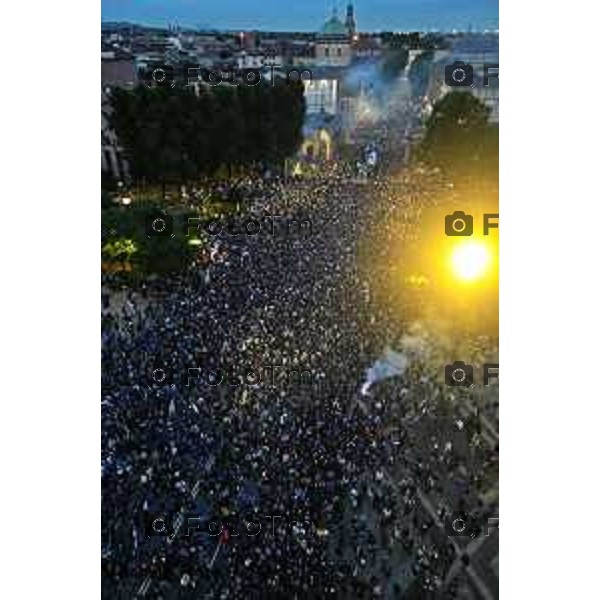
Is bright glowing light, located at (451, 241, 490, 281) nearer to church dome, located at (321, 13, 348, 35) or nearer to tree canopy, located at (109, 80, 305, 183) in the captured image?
tree canopy, located at (109, 80, 305, 183)

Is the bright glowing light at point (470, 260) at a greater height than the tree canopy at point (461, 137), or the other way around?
the tree canopy at point (461, 137)

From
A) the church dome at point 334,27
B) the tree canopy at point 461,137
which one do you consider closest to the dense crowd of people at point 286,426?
the tree canopy at point 461,137

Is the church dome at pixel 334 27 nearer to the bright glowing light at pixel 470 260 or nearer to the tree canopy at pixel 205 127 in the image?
the tree canopy at pixel 205 127

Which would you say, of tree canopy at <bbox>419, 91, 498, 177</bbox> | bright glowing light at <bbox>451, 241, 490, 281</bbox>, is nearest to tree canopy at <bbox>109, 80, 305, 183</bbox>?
tree canopy at <bbox>419, 91, 498, 177</bbox>

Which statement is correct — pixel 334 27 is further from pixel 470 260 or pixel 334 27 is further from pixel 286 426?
pixel 286 426

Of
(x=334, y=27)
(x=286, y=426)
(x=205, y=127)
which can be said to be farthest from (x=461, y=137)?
(x=286, y=426)
